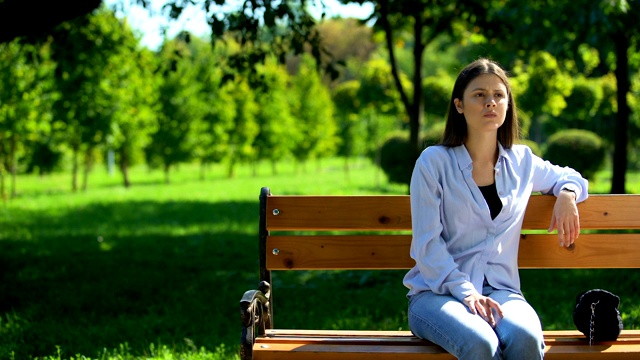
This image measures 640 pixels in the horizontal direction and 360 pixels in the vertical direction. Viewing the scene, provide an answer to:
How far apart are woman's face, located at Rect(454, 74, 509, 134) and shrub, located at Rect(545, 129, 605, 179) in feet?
58.8

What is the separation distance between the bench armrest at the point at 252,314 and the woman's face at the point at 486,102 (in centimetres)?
111

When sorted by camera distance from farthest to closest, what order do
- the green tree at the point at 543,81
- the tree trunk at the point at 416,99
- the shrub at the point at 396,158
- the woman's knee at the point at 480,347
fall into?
the shrub at the point at 396,158 < the green tree at the point at 543,81 < the tree trunk at the point at 416,99 < the woman's knee at the point at 480,347

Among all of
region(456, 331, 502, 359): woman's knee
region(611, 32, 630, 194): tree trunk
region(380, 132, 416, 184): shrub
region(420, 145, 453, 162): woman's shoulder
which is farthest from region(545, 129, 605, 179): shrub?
region(456, 331, 502, 359): woman's knee

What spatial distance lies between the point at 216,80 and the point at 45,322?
885 inches

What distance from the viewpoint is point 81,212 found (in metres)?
13.8

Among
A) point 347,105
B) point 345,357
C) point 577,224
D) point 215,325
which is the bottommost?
point 215,325

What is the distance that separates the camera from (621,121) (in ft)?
38.7

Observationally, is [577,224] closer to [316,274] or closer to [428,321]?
[428,321]

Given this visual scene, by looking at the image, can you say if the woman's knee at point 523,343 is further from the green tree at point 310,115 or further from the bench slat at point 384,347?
the green tree at point 310,115

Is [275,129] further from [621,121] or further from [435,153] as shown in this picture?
[435,153]

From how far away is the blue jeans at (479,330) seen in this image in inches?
109

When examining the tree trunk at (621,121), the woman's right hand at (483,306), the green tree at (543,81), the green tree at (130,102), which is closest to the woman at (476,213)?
the woman's right hand at (483,306)

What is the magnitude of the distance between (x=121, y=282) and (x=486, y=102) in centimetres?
461

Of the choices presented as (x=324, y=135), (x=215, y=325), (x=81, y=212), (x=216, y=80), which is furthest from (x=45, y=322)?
(x=324, y=135)
